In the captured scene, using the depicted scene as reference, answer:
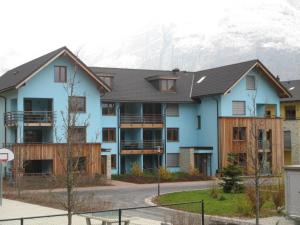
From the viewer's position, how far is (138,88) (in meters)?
53.7

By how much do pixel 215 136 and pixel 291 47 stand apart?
417 ft

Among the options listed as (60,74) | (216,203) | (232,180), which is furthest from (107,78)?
(216,203)

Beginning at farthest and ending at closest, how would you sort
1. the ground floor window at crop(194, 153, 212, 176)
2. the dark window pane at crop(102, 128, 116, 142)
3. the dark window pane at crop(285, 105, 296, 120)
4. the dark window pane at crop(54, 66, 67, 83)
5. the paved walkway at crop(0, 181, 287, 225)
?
the dark window pane at crop(285, 105, 296, 120)
the ground floor window at crop(194, 153, 212, 176)
the dark window pane at crop(102, 128, 116, 142)
the dark window pane at crop(54, 66, 67, 83)
the paved walkway at crop(0, 181, 287, 225)

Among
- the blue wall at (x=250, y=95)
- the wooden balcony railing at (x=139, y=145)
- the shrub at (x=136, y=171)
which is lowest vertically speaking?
the shrub at (x=136, y=171)

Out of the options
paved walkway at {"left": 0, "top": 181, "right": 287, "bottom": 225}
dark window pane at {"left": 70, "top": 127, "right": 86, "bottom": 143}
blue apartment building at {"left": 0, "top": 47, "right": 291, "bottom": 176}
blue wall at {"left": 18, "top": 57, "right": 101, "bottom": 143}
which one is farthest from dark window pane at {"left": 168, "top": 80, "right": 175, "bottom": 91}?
dark window pane at {"left": 70, "top": 127, "right": 86, "bottom": 143}

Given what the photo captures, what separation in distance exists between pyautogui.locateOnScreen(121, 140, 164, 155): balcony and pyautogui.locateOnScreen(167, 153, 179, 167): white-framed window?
1.46 metres

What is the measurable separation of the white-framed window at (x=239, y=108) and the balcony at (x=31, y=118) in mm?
16670

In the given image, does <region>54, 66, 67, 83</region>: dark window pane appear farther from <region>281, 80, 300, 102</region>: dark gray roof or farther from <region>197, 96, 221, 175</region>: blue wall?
<region>281, 80, 300, 102</region>: dark gray roof

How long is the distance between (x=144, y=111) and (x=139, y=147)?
366 cm

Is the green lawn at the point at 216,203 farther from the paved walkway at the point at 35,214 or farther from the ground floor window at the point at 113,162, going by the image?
the ground floor window at the point at 113,162

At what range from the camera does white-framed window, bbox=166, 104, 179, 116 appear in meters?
54.1

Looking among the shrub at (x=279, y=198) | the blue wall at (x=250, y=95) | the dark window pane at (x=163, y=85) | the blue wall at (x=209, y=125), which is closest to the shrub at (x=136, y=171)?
the blue wall at (x=209, y=125)

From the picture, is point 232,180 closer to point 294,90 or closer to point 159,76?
point 159,76

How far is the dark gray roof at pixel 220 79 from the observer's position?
50.9m
